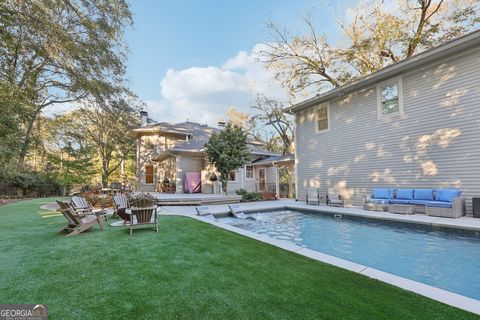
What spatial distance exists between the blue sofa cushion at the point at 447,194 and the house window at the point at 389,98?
130 inches

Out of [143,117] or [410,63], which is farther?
[143,117]

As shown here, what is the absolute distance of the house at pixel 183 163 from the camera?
15.8m

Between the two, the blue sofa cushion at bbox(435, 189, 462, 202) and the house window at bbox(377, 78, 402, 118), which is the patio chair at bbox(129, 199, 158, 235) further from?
the house window at bbox(377, 78, 402, 118)

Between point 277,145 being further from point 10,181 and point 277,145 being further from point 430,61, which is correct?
point 10,181

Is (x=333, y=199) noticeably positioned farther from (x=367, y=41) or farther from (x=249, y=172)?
(x=367, y=41)

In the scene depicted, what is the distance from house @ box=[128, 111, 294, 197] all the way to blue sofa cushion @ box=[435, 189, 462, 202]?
783cm

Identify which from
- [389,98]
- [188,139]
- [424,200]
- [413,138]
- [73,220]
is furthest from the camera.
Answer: [188,139]

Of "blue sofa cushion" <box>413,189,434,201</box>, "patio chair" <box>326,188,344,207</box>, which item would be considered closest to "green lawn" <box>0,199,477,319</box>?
"blue sofa cushion" <box>413,189,434,201</box>

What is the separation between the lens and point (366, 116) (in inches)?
397

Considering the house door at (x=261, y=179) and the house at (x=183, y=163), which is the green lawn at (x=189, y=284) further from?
the house door at (x=261, y=179)

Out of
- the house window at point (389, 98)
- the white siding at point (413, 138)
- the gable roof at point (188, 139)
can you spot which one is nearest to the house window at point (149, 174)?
the gable roof at point (188, 139)

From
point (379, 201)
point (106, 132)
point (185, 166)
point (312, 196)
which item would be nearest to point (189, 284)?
point (379, 201)

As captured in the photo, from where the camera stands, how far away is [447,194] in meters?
7.28

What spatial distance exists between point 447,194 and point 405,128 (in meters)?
2.74
